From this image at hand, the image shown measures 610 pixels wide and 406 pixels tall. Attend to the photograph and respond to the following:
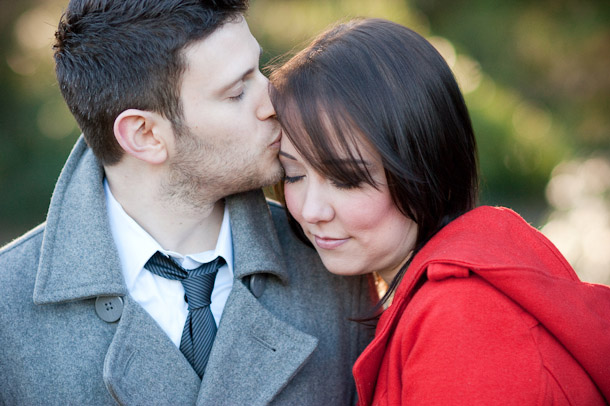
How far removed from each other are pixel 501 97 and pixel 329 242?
3.29 m

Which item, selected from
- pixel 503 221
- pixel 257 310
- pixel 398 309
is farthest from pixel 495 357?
pixel 257 310

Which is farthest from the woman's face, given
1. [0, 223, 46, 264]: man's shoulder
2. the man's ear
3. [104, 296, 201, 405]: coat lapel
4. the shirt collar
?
[0, 223, 46, 264]: man's shoulder

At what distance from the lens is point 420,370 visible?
1.55 meters

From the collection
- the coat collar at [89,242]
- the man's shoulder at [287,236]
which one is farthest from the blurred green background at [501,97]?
the coat collar at [89,242]

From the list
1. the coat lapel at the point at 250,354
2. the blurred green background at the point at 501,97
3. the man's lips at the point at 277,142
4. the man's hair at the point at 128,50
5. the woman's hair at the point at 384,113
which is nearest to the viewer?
the woman's hair at the point at 384,113

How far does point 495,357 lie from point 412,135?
2.25 feet

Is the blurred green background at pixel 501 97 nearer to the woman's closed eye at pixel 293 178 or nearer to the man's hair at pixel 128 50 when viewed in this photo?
the man's hair at pixel 128 50

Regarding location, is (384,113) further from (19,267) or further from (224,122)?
(19,267)

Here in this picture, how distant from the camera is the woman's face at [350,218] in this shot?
1859mm

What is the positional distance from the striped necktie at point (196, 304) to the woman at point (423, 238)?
393 mm

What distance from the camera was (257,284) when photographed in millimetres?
2131

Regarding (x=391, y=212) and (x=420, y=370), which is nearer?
(x=420, y=370)

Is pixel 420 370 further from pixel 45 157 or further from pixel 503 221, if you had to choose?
pixel 45 157

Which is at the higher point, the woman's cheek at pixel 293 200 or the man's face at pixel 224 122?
the man's face at pixel 224 122
